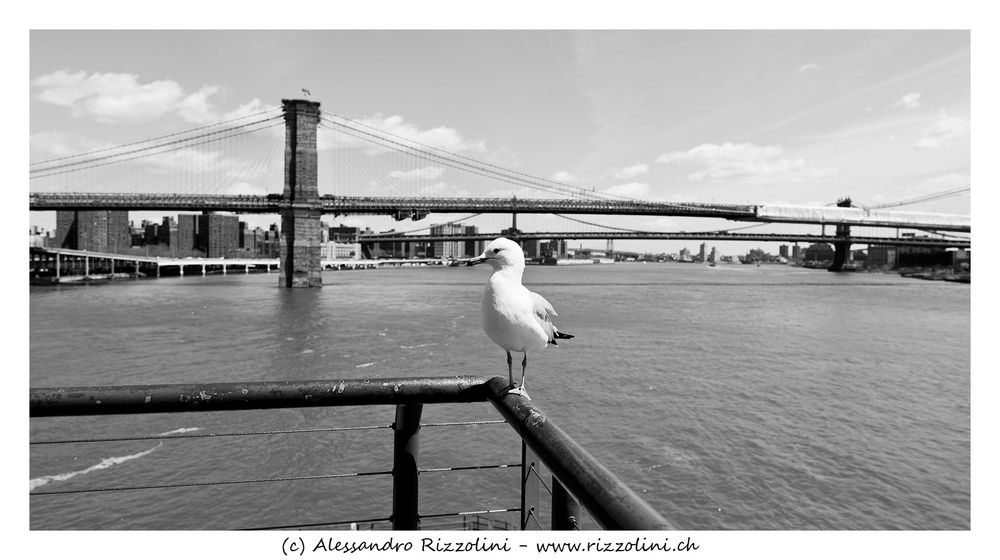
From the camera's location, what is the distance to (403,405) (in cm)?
205

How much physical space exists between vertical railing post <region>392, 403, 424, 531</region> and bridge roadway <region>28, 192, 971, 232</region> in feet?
157

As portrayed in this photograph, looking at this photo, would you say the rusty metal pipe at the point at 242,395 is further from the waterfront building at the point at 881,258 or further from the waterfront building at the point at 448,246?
the waterfront building at the point at 881,258

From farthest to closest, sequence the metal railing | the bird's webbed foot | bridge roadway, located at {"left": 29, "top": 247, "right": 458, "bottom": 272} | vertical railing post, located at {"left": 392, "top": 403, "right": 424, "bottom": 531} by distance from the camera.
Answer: bridge roadway, located at {"left": 29, "top": 247, "right": 458, "bottom": 272}, vertical railing post, located at {"left": 392, "top": 403, "right": 424, "bottom": 531}, the bird's webbed foot, the metal railing

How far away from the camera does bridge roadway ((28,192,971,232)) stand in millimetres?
46969

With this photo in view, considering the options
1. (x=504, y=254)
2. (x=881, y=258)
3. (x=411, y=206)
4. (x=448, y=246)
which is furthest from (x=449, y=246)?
(x=504, y=254)

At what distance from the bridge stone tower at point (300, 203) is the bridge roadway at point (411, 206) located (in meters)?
0.62

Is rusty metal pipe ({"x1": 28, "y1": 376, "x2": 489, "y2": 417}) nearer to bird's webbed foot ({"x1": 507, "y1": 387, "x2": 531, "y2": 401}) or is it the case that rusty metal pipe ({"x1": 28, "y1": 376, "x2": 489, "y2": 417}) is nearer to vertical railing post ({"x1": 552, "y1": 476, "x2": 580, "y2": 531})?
bird's webbed foot ({"x1": 507, "y1": 387, "x2": 531, "y2": 401})

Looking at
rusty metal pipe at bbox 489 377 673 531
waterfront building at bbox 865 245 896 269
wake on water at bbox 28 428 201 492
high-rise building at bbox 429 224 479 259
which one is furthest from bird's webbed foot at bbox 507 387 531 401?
waterfront building at bbox 865 245 896 269

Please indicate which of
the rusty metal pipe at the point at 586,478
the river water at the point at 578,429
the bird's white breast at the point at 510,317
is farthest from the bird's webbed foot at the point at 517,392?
the river water at the point at 578,429

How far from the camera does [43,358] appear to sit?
741 inches

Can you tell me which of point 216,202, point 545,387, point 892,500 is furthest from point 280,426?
point 216,202

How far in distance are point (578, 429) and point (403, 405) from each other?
10055 millimetres

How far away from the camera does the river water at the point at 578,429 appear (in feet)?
28.3

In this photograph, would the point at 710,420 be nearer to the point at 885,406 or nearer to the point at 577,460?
the point at 885,406
